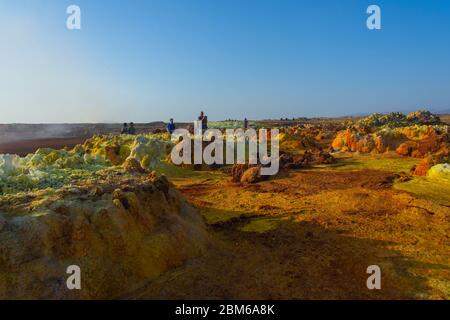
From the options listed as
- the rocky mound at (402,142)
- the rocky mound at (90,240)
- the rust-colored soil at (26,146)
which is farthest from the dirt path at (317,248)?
the rust-colored soil at (26,146)

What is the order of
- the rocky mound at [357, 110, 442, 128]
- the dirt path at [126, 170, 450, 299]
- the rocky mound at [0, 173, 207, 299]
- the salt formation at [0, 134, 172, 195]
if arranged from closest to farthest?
the rocky mound at [0, 173, 207, 299]
the dirt path at [126, 170, 450, 299]
the salt formation at [0, 134, 172, 195]
the rocky mound at [357, 110, 442, 128]

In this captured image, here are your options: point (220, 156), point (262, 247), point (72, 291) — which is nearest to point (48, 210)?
point (72, 291)

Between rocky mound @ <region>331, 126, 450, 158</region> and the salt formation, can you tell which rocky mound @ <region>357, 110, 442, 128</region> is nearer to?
rocky mound @ <region>331, 126, 450, 158</region>

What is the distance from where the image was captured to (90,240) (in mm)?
5320

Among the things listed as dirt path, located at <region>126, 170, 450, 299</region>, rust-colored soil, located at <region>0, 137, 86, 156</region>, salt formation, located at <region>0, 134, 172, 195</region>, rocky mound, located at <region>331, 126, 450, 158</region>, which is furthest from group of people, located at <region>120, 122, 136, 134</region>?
dirt path, located at <region>126, 170, 450, 299</region>

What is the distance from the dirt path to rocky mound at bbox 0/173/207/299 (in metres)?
0.35

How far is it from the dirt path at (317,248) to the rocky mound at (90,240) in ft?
1.15

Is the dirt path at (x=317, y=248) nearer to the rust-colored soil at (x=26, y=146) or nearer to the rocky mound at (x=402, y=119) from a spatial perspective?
the rust-colored soil at (x=26, y=146)

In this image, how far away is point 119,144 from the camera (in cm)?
2050

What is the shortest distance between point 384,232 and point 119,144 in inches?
611

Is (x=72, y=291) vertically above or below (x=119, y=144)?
below

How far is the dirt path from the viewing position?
17.8 ft

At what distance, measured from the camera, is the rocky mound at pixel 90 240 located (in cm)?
474

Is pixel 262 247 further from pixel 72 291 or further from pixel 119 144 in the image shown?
pixel 119 144
